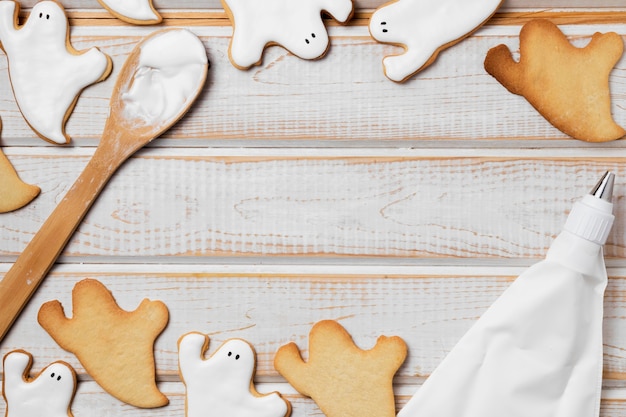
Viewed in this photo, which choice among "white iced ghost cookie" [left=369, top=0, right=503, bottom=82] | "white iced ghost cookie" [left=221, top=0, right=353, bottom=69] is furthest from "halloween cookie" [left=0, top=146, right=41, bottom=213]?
"white iced ghost cookie" [left=369, top=0, right=503, bottom=82]

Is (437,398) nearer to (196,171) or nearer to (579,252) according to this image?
(579,252)

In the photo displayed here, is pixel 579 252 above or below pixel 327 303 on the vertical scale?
above

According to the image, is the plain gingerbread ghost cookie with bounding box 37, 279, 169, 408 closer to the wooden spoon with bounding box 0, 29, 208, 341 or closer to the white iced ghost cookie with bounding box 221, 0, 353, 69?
the wooden spoon with bounding box 0, 29, 208, 341

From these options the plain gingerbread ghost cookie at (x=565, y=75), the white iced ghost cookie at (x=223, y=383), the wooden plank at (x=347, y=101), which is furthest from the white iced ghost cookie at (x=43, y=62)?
the plain gingerbread ghost cookie at (x=565, y=75)

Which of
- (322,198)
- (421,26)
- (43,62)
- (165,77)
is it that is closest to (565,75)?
(421,26)

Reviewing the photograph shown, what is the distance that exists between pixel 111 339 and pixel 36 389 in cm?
9

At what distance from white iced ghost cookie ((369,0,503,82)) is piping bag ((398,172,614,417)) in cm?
20

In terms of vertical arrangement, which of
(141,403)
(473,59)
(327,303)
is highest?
(473,59)

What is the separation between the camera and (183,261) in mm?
619

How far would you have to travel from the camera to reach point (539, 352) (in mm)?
581

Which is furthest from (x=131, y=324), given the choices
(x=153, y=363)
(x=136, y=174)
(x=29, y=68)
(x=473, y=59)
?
(x=473, y=59)

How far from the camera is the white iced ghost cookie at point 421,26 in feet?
1.96

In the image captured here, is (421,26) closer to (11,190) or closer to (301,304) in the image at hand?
(301,304)

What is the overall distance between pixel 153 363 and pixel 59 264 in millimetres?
141
